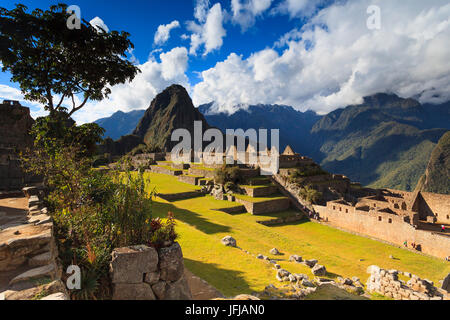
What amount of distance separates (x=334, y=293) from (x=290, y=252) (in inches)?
224

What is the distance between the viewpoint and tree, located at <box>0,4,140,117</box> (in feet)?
29.1

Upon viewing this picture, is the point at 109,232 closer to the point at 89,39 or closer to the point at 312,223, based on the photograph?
the point at 89,39

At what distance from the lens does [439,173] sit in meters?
64.8

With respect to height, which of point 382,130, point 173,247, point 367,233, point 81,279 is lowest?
point 367,233

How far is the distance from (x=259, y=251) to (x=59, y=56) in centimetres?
1288

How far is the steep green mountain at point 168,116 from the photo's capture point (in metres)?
127

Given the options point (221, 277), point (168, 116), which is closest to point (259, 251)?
point (221, 277)

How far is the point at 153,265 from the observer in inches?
171

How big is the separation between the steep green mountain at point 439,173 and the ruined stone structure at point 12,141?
8004cm

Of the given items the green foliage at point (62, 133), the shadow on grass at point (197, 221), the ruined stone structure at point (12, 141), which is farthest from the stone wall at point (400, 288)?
the ruined stone structure at point (12, 141)

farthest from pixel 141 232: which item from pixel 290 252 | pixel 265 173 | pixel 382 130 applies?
pixel 382 130

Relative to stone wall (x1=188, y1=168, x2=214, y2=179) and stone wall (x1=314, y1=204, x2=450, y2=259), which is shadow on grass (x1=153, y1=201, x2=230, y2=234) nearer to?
stone wall (x1=188, y1=168, x2=214, y2=179)

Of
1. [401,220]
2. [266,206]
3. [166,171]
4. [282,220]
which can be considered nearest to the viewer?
[401,220]

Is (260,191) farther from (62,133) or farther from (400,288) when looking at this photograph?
(62,133)
